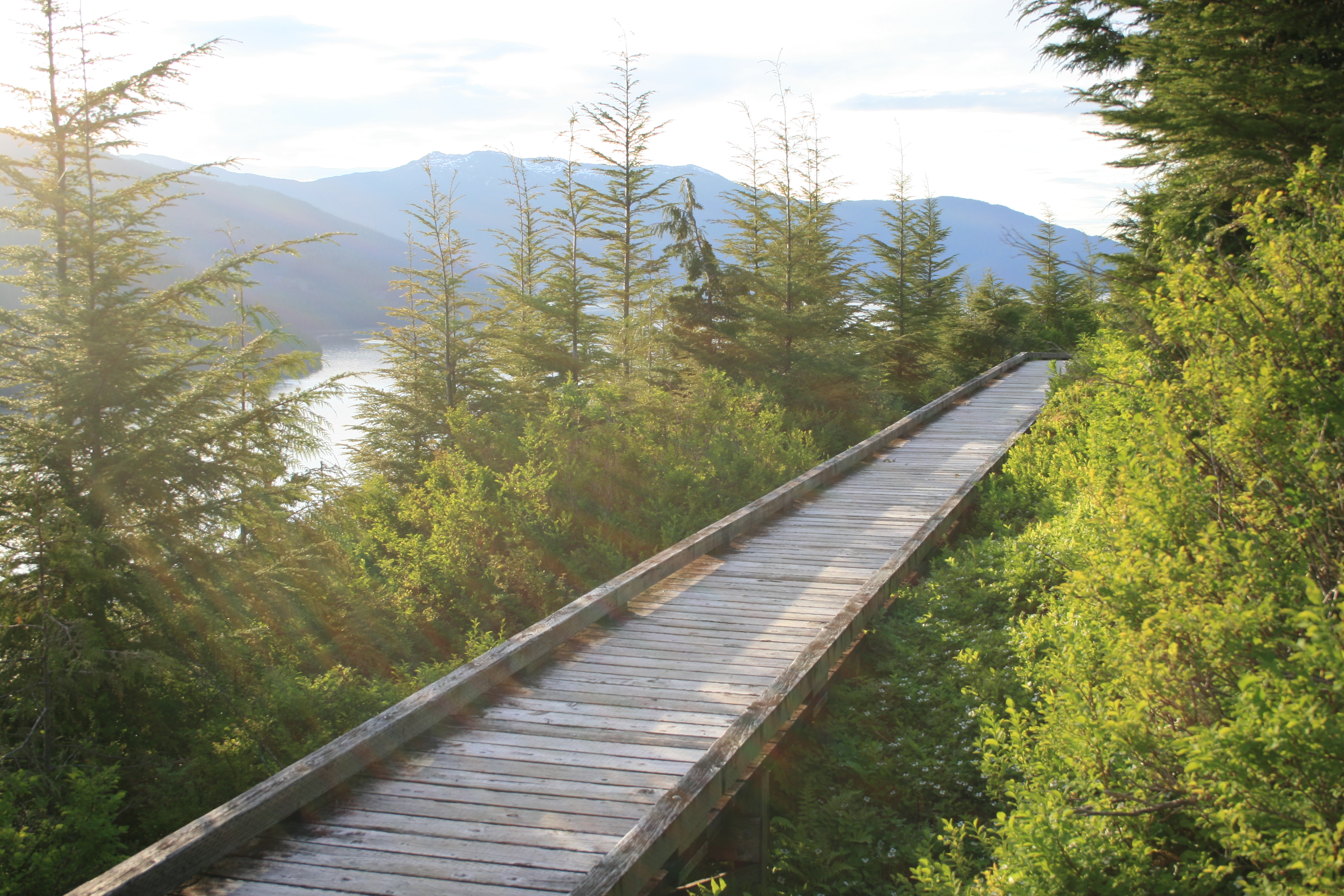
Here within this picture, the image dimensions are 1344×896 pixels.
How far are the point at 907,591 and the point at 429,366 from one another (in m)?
14.6

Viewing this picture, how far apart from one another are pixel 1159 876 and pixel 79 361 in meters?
8.71

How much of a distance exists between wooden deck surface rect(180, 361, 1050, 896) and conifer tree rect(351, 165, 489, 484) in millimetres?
11693

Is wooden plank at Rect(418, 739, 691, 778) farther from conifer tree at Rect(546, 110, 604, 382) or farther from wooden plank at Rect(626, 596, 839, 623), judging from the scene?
conifer tree at Rect(546, 110, 604, 382)

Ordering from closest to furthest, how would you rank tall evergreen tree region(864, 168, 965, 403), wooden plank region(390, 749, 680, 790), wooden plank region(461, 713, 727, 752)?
wooden plank region(390, 749, 680, 790) → wooden plank region(461, 713, 727, 752) → tall evergreen tree region(864, 168, 965, 403)

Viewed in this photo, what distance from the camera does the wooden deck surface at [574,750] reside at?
11.6 feet

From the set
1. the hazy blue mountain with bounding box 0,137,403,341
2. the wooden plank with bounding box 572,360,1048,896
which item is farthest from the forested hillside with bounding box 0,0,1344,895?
the hazy blue mountain with bounding box 0,137,403,341

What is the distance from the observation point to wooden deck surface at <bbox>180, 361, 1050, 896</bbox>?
3.53 meters

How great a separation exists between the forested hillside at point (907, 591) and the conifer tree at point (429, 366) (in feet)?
10.1

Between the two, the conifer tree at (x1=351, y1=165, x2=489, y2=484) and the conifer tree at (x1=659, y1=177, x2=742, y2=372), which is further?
the conifer tree at (x1=659, y1=177, x2=742, y2=372)

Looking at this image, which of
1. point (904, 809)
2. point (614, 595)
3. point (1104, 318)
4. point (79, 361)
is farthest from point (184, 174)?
point (1104, 318)

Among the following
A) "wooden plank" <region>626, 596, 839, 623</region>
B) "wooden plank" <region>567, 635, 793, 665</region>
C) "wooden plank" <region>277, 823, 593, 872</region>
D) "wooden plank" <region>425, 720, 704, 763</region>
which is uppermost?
"wooden plank" <region>626, 596, 839, 623</region>

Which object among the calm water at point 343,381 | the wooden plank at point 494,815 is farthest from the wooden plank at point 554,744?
the calm water at point 343,381

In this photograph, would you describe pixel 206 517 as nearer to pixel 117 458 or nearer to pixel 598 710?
pixel 117 458

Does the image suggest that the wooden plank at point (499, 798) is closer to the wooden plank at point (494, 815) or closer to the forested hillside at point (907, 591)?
the wooden plank at point (494, 815)
